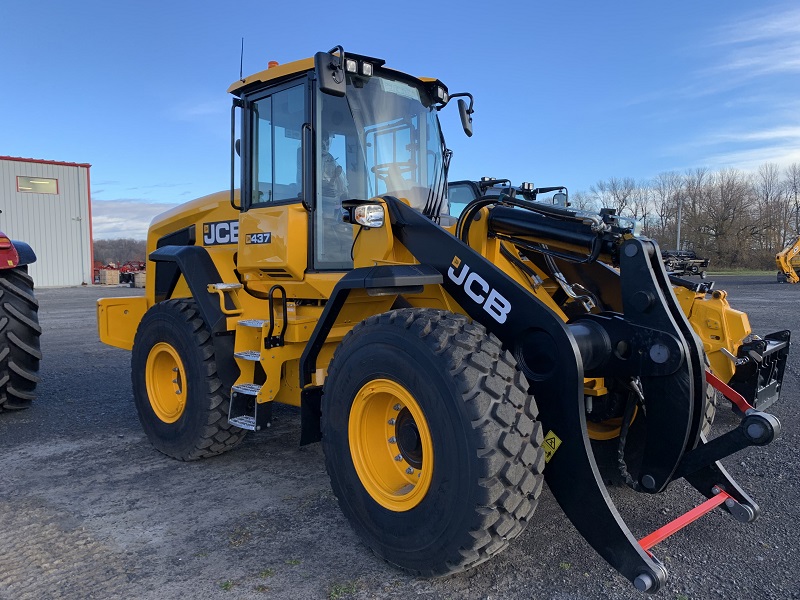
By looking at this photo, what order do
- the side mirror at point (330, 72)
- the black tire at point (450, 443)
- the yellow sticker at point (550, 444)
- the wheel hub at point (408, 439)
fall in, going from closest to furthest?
the black tire at point (450, 443)
the yellow sticker at point (550, 444)
the wheel hub at point (408, 439)
the side mirror at point (330, 72)

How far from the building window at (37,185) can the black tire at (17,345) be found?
85.7ft

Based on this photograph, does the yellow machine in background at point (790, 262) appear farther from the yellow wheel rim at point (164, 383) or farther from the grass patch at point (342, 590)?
the grass patch at point (342, 590)

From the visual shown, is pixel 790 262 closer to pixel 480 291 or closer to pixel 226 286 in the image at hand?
pixel 226 286

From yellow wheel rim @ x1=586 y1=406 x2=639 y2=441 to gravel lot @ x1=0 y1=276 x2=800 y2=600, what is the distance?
44 cm

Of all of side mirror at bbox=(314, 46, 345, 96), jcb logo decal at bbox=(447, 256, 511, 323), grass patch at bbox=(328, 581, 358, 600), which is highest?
side mirror at bbox=(314, 46, 345, 96)

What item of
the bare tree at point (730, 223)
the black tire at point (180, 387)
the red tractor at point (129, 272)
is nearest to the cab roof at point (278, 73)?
the black tire at point (180, 387)

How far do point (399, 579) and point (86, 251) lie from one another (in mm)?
31902

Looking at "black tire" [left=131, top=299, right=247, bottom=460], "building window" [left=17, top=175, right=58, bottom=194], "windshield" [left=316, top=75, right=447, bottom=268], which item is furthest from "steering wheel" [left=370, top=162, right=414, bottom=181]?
"building window" [left=17, top=175, right=58, bottom=194]

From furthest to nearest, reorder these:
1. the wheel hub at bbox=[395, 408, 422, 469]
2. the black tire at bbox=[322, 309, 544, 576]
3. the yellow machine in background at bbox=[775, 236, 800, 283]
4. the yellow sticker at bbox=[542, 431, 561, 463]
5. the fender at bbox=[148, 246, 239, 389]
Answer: the yellow machine in background at bbox=[775, 236, 800, 283] < the fender at bbox=[148, 246, 239, 389] < the wheel hub at bbox=[395, 408, 422, 469] < the yellow sticker at bbox=[542, 431, 561, 463] < the black tire at bbox=[322, 309, 544, 576]

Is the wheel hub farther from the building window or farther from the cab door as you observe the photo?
the building window

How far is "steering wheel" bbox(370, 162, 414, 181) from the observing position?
13.8 ft

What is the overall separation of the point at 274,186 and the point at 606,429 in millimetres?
2739

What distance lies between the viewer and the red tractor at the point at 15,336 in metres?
5.99

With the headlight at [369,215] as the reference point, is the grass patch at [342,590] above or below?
below
